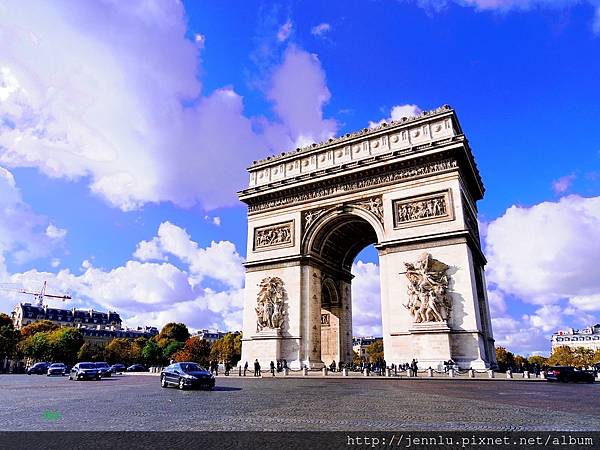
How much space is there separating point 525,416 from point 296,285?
2221cm

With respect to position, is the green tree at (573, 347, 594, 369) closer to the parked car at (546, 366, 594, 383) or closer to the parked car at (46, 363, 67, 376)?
the parked car at (546, 366, 594, 383)

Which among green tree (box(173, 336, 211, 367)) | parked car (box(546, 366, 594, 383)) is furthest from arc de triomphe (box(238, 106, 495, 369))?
green tree (box(173, 336, 211, 367))

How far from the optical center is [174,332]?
90875mm

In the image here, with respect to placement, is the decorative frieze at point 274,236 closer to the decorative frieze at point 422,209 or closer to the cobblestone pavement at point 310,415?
the decorative frieze at point 422,209

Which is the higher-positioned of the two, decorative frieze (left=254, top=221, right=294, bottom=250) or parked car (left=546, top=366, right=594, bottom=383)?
decorative frieze (left=254, top=221, right=294, bottom=250)

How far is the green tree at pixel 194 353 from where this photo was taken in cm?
7232

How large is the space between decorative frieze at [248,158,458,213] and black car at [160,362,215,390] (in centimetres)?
1738

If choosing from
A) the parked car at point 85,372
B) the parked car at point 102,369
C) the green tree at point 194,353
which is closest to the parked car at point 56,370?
the parked car at point 102,369

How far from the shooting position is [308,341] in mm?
28516

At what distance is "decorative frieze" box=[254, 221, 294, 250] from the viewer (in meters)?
31.2

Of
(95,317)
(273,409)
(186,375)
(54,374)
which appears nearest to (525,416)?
(273,409)

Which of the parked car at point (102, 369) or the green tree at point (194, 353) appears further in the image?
the green tree at point (194, 353)

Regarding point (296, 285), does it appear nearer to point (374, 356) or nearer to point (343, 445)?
point (343, 445)

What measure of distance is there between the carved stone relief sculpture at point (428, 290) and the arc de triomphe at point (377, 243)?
0.19 feet
